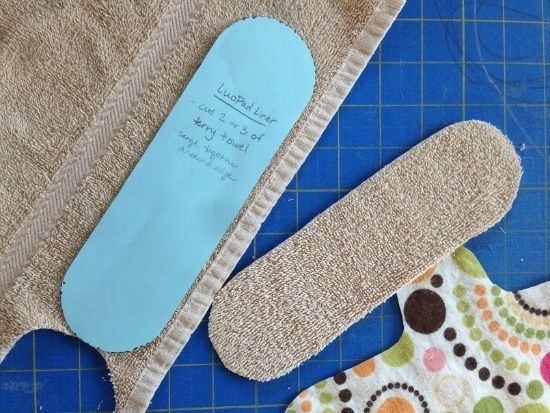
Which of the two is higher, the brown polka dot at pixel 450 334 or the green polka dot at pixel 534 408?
the brown polka dot at pixel 450 334

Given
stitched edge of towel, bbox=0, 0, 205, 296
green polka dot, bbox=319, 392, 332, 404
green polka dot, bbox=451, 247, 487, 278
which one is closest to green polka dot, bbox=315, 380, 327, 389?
green polka dot, bbox=319, 392, 332, 404

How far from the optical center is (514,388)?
94cm

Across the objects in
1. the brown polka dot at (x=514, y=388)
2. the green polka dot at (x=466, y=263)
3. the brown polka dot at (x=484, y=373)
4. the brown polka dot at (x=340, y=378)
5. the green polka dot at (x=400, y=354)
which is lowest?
the brown polka dot at (x=340, y=378)

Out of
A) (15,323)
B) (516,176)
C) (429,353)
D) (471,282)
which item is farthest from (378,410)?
(15,323)

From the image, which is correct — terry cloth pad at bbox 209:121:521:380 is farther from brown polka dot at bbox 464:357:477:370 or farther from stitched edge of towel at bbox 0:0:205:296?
stitched edge of towel at bbox 0:0:205:296

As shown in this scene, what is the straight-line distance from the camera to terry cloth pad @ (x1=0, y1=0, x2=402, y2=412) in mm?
881

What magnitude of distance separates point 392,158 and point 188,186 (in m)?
0.30

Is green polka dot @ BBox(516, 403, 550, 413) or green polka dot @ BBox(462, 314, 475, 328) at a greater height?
green polka dot @ BBox(462, 314, 475, 328)

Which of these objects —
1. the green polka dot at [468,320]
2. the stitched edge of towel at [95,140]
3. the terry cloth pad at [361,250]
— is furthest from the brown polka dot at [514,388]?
the stitched edge of towel at [95,140]

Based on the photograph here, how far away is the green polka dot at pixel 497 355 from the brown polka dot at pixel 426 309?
0.09 m

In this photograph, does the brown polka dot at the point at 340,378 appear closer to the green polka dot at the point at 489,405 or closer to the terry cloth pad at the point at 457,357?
the terry cloth pad at the point at 457,357

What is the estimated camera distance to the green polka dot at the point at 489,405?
94 cm

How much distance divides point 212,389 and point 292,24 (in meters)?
0.54

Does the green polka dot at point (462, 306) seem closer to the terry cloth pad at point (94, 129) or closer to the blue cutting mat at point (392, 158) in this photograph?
the blue cutting mat at point (392, 158)
